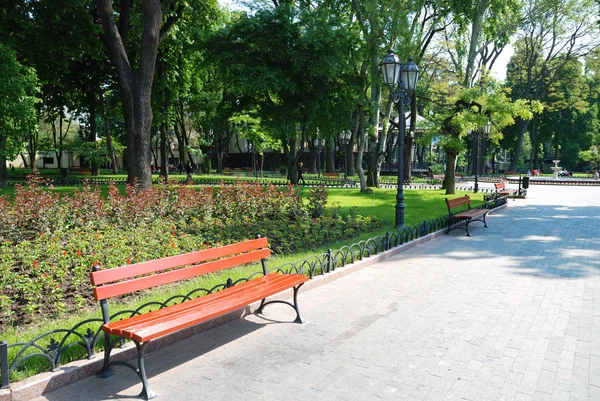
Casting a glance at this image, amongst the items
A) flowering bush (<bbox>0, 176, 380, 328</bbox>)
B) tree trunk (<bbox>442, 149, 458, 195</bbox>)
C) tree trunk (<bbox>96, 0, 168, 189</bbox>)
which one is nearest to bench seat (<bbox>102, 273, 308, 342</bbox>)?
flowering bush (<bbox>0, 176, 380, 328</bbox>)

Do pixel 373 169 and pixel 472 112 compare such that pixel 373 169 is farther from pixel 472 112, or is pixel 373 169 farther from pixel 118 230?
pixel 118 230

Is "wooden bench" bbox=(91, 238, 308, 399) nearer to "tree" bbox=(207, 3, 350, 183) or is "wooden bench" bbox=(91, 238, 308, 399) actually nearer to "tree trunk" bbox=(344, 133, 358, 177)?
"tree" bbox=(207, 3, 350, 183)

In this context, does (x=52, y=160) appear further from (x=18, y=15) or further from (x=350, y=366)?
(x=350, y=366)

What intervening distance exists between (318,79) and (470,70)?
7.61 meters

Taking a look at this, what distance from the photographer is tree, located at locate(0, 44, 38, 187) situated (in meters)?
14.1

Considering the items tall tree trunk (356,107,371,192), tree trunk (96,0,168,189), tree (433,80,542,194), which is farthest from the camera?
tall tree trunk (356,107,371,192)

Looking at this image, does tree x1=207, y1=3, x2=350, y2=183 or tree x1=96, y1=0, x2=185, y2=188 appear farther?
tree x1=207, y1=3, x2=350, y2=183

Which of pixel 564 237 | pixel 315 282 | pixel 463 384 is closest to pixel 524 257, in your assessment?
pixel 564 237

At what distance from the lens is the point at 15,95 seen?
14.7 meters

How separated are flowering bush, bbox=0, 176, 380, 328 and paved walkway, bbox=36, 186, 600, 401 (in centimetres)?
205

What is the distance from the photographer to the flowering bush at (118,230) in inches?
220

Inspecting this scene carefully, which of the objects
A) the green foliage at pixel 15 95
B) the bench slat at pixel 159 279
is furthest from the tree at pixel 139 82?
the bench slat at pixel 159 279

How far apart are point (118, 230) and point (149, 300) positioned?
3356 millimetres

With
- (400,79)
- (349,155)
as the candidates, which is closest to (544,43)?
(349,155)
